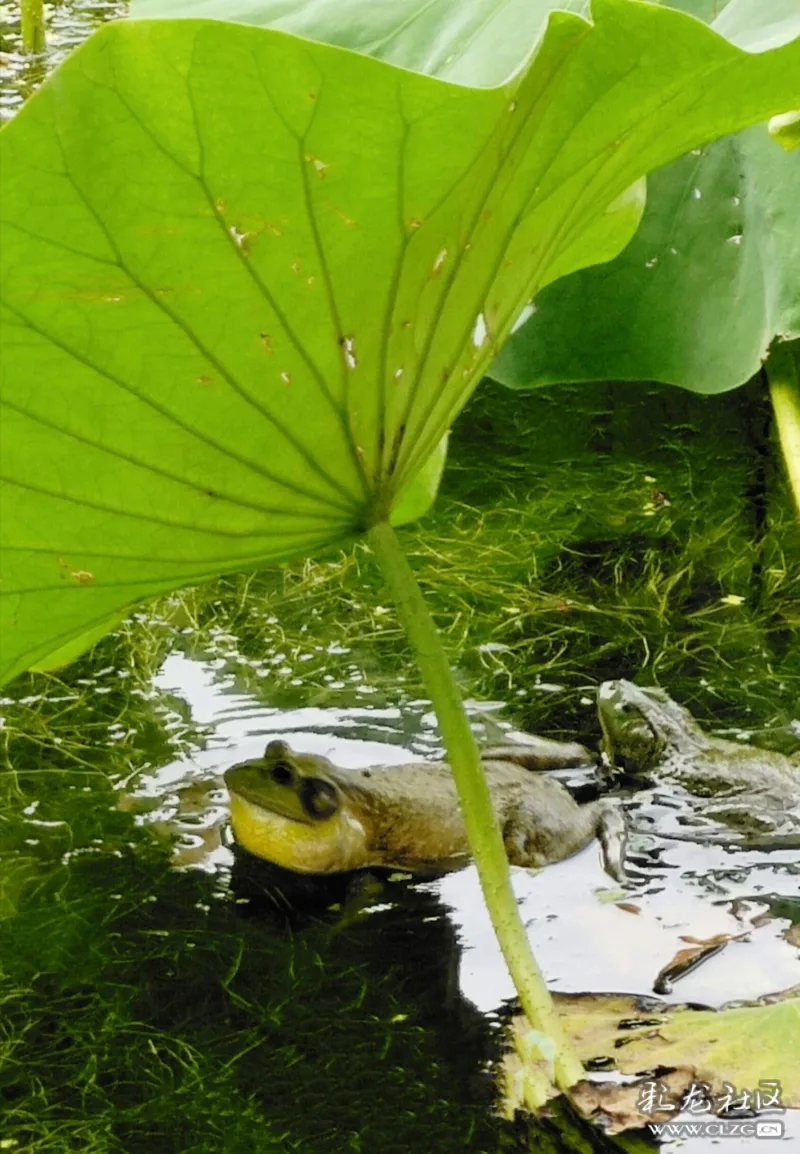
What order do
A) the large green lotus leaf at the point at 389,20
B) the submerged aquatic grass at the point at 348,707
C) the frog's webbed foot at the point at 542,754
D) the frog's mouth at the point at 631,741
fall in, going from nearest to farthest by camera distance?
the submerged aquatic grass at the point at 348,707
the large green lotus leaf at the point at 389,20
the frog's mouth at the point at 631,741
the frog's webbed foot at the point at 542,754

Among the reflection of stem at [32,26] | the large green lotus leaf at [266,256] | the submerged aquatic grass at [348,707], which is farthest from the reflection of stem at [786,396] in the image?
the reflection of stem at [32,26]

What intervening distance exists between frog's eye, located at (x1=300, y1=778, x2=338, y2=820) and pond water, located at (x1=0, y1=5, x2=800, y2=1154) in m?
0.12

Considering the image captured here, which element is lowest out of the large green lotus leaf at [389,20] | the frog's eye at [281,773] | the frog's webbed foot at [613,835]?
the frog's webbed foot at [613,835]

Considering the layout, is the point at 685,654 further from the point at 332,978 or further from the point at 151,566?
the point at 151,566

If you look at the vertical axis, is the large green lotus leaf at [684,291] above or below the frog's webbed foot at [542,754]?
above

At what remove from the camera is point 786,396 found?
2.56 meters

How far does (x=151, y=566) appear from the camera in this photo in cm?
147

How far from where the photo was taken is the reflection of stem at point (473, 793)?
4.86ft

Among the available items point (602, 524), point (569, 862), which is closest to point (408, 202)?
point (569, 862)

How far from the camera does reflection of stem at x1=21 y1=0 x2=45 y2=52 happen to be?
18.6 ft

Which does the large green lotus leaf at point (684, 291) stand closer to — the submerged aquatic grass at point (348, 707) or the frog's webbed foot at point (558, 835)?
the submerged aquatic grass at point (348, 707)

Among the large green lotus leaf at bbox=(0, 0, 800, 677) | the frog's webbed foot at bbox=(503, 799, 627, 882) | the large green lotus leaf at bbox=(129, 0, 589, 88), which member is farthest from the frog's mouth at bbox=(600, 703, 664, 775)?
the large green lotus leaf at bbox=(129, 0, 589, 88)

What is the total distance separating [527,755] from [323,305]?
1.26 metres

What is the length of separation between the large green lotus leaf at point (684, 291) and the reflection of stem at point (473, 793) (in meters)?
0.96
